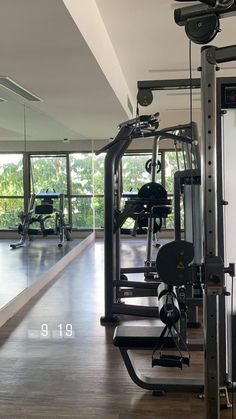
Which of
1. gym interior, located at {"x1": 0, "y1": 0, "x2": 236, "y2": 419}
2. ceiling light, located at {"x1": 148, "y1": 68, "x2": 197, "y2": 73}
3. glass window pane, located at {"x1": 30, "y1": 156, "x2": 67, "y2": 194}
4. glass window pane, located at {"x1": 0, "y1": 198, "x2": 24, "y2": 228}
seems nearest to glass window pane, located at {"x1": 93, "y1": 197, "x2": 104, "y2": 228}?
glass window pane, located at {"x1": 30, "y1": 156, "x2": 67, "y2": 194}

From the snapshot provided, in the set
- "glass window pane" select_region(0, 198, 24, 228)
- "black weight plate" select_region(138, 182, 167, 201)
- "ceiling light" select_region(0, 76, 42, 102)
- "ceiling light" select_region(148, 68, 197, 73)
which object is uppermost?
"ceiling light" select_region(148, 68, 197, 73)

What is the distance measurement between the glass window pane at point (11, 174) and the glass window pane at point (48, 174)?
497 millimetres

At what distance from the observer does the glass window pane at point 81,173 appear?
8.32 metres

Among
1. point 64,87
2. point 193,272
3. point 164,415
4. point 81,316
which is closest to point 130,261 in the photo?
point 81,316

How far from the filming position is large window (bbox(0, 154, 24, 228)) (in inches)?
198

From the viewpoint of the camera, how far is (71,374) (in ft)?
9.45

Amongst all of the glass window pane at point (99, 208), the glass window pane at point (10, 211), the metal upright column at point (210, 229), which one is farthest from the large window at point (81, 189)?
the metal upright column at point (210, 229)

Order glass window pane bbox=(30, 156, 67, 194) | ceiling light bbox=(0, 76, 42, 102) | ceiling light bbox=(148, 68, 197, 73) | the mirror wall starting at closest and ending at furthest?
ceiling light bbox=(0, 76, 42, 102), the mirror wall, ceiling light bbox=(148, 68, 197, 73), glass window pane bbox=(30, 156, 67, 194)

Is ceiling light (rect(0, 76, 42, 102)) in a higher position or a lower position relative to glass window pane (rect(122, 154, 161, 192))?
higher

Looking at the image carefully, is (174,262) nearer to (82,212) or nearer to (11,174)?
(11,174)

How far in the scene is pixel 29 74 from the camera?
11.6ft

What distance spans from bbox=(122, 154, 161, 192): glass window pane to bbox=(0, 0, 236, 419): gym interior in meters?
2.21

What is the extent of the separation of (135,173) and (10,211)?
15.3 feet

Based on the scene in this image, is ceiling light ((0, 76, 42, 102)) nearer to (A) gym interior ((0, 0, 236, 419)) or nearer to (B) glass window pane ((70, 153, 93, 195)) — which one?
(A) gym interior ((0, 0, 236, 419))
